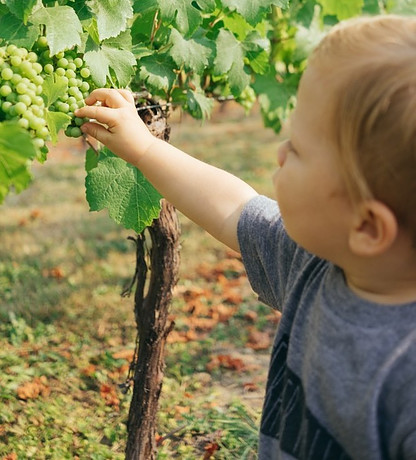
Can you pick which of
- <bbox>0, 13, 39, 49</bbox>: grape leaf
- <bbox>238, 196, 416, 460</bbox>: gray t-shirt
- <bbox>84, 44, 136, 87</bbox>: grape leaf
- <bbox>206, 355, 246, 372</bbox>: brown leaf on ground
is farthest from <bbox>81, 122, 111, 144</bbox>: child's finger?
<bbox>206, 355, 246, 372</bbox>: brown leaf on ground

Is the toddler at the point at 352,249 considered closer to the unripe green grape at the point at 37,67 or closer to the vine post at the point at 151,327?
the unripe green grape at the point at 37,67

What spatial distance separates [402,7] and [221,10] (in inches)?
50.5

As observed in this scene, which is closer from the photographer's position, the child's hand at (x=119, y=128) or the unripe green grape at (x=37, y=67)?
the unripe green grape at (x=37, y=67)

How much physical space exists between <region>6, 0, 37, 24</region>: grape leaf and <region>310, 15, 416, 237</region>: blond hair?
0.71 metres

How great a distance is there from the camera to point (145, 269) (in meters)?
2.44

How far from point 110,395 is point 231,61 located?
1.50 meters

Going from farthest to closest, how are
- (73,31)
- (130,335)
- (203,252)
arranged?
(203,252) → (130,335) → (73,31)

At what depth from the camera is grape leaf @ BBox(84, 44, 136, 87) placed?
1.76 meters

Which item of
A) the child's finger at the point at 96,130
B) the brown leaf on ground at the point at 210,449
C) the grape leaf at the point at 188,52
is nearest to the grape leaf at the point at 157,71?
the grape leaf at the point at 188,52

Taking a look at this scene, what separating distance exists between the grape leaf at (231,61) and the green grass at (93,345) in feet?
4.42

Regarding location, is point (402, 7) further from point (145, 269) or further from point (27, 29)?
point (27, 29)

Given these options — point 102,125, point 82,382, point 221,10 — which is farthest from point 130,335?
point 102,125

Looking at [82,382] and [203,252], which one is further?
[203,252]

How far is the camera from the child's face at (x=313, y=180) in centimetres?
125
